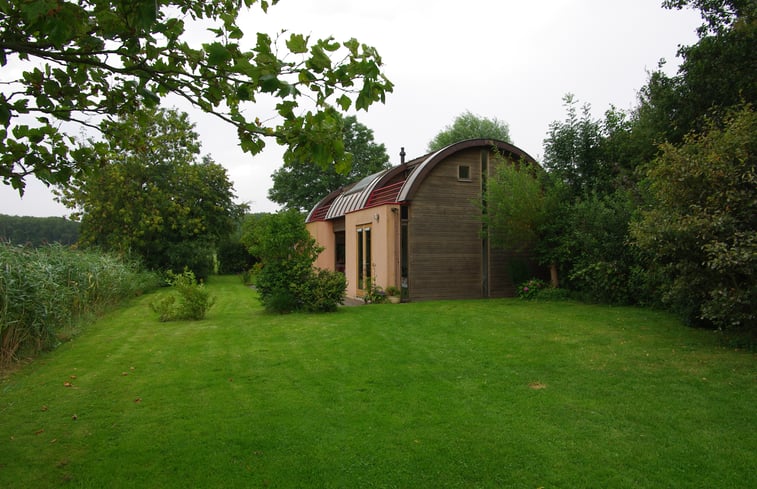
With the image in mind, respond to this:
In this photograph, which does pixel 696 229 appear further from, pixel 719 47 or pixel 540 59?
pixel 540 59

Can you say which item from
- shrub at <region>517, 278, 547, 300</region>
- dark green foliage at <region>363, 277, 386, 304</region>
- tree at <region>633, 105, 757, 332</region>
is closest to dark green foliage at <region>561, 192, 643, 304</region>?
shrub at <region>517, 278, 547, 300</region>

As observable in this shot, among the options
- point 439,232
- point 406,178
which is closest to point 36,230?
point 406,178

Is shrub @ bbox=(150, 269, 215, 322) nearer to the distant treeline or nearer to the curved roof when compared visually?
the distant treeline

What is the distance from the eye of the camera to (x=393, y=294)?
47.8ft

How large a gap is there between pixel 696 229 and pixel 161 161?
24.2 metres

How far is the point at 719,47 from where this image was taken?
1105cm

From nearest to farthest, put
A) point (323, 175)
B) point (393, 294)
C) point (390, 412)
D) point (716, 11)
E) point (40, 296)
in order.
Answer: point (390, 412)
point (40, 296)
point (716, 11)
point (393, 294)
point (323, 175)

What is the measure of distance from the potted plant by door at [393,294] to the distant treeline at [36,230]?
8.63 metres

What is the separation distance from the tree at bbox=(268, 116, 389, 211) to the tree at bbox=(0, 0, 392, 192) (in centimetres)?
3579

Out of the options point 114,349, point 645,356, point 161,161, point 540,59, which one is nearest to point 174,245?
point 161,161

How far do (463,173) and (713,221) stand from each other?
30.5 ft

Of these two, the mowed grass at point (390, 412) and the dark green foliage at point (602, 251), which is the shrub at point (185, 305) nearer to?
the mowed grass at point (390, 412)

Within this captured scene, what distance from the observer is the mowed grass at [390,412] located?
377cm

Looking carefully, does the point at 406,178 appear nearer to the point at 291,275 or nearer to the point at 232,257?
the point at 291,275
